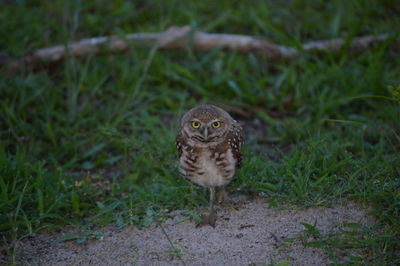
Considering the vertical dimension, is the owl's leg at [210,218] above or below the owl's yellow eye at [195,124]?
below

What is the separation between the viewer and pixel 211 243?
3100 mm

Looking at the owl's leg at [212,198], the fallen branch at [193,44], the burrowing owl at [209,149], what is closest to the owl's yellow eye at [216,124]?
the burrowing owl at [209,149]

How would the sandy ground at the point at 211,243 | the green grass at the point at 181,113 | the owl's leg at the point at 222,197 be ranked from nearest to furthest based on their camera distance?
the sandy ground at the point at 211,243, the green grass at the point at 181,113, the owl's leg at the point at 222,197

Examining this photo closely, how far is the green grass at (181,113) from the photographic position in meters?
3.40

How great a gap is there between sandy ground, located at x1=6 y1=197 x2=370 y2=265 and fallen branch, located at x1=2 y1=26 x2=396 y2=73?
2533mm

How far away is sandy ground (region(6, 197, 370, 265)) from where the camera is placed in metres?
2.94

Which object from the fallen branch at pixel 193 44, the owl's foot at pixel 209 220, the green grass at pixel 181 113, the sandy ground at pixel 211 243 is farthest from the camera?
the fallen branch at pixel 193 44

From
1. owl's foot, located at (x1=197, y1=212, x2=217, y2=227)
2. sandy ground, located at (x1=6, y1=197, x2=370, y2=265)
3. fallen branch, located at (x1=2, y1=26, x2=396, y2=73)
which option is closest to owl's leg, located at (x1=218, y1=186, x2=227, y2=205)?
sandy ground, located at (x1=6, y1=197, x2=370, y2=265)

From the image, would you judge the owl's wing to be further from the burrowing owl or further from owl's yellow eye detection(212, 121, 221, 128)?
owl's yellow eye detection(212, 121, 221, 128)

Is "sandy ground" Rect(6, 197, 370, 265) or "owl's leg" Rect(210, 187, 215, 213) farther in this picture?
"owl's leg" Rect(210, 187, 215, 213)

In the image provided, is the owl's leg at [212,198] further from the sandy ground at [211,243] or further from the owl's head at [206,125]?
the owl's head at [206,125]

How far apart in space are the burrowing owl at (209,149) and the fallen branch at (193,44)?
2179 mm

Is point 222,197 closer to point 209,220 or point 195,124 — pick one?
point 209,220

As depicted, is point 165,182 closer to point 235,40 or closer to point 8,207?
point 8,207
